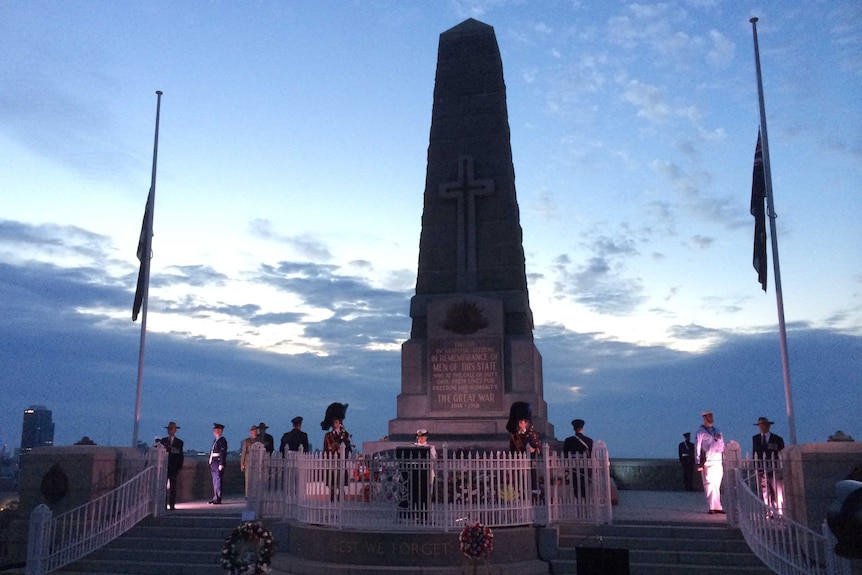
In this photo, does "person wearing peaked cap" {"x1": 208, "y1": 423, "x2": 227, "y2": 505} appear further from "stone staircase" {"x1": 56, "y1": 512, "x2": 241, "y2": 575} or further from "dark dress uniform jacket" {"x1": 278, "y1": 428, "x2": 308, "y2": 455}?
"stone staircase" {"x1": 56, "y1": 512, "x2": 241, "y2": 575}

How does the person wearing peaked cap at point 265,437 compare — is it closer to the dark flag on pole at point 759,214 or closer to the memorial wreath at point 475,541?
the memorial wreath at point 475,541

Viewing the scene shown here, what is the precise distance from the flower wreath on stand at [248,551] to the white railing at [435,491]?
208 centimetres

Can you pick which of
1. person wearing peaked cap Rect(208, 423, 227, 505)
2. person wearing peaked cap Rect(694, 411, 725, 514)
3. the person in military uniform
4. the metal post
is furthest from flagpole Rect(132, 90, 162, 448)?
person wearing peaked cap Rect(694, 411, 725, 514)

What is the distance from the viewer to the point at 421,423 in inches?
648

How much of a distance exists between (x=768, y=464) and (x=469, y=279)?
329 inches

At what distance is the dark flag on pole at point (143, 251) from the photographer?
1658cm

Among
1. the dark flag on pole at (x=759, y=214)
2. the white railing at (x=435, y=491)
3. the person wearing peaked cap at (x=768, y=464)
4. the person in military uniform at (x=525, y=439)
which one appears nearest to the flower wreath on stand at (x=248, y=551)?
the white railing at (x=435, y=491)

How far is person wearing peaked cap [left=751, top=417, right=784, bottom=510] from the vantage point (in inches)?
402

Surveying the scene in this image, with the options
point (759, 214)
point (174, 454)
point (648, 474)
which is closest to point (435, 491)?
point (174, 454)

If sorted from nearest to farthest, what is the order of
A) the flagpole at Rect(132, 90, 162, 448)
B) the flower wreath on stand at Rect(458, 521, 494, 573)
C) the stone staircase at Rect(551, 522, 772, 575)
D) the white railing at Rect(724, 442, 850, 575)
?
the flower wreath on stand at Rect(458, 521, 494, 573) → the white railing at Rect(724, 442, 850, 575) → the stone staircase at Rect(551, 522, 772, 575) → the flagpole at Rect(132, 90, 162, 448)

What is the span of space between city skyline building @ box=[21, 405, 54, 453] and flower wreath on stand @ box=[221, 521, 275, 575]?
105 m

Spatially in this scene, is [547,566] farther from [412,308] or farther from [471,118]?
[471,118]

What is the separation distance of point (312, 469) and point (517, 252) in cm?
890

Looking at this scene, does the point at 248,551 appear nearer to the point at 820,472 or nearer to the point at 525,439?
the point at 525,439
